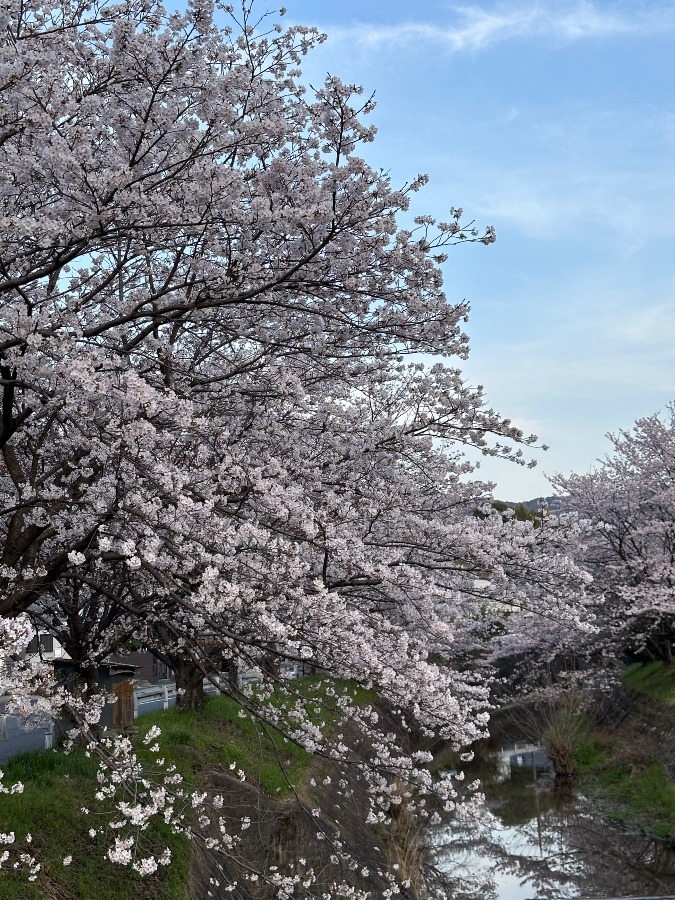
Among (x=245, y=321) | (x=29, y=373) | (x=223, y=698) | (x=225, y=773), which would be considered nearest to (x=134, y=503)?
(x=29, y=373)

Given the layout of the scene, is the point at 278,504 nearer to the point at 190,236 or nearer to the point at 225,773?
the point at 190,236

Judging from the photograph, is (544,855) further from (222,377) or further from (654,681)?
(222,377)

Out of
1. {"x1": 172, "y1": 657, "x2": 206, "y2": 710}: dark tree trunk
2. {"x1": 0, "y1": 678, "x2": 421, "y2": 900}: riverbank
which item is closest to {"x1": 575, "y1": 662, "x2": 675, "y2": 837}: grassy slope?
{"x1": 0, "y1": 678, "x2": 421, "y2": 900}: riverbank

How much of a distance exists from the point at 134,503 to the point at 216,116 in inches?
124

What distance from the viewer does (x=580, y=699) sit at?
23172 millimetres

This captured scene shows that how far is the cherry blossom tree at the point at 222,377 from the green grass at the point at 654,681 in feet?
57.4

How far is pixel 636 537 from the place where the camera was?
88.1 ft

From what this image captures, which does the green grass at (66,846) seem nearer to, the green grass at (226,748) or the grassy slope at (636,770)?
the green grass at (226,748)

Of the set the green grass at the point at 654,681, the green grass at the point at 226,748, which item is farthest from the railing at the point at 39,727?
the green grass at the point at 654,681

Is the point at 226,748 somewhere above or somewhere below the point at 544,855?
above

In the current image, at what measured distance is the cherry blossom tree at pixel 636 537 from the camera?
2380 centimetres

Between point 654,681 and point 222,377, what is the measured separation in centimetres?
2380

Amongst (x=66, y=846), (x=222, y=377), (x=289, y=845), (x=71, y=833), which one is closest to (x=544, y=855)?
(x=289, y=845)

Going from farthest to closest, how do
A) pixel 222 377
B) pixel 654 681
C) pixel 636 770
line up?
pixel 654 681, pixel 636 770, pixel 222 377
